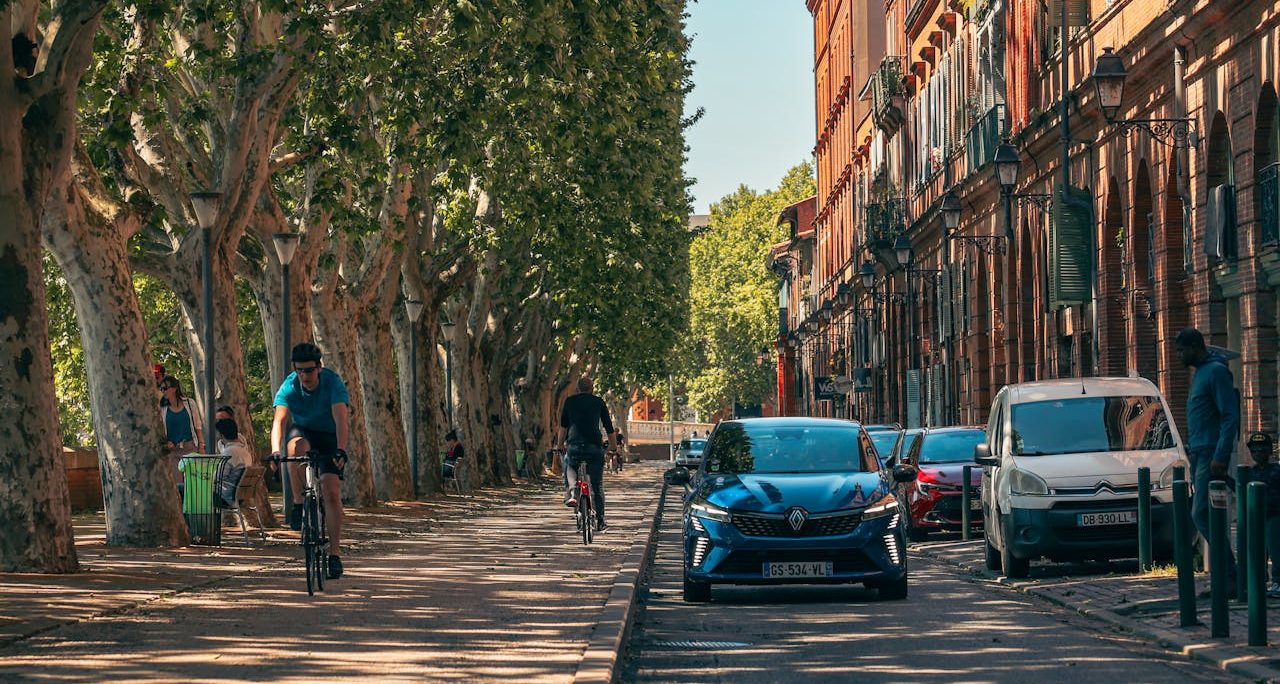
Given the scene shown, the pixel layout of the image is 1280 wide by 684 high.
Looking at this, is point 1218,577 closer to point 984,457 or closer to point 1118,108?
point 984,457

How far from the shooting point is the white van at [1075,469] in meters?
17.8

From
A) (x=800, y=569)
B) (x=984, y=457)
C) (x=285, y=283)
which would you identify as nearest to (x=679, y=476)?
(x=800, y=569)

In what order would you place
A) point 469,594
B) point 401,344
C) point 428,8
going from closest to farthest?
1. point 469,594
2. point 428,8
3. point 401,344

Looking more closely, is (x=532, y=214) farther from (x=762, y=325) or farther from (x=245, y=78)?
(x=762, y=325)

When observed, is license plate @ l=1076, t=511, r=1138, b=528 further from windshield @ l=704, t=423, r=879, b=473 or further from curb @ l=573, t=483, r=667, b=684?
curb @ l=573, t=483, r=667, b=684

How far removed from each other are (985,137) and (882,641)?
→ 31933mm

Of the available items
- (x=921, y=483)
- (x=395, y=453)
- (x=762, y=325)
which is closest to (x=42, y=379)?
(x=921, y=483)

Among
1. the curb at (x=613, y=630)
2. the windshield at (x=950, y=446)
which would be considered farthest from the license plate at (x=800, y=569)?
the windshield at (x=950, y=446)

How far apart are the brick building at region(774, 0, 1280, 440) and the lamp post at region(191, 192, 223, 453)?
11.4 meters

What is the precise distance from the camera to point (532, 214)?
32656 mm

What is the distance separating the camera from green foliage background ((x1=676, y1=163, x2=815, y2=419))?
13562cm

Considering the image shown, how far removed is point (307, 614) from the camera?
13430mm

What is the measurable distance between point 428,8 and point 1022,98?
69.1 ft

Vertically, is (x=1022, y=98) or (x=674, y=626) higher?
(x=1022, y=98)
